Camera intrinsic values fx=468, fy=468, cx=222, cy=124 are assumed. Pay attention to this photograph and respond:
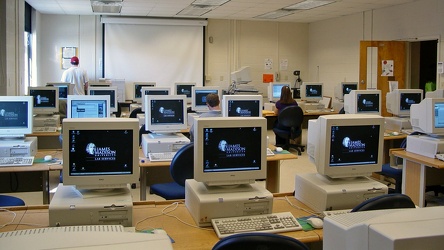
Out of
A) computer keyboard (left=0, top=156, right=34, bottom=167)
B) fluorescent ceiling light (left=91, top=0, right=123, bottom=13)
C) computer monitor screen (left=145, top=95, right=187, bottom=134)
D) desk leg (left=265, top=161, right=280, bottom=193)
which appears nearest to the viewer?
computer keyboard (left=0, top=156, right=34, bottom=167)

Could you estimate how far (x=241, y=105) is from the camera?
5.70 metres

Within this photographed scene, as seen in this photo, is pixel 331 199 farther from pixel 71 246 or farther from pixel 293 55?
pixel 293 55

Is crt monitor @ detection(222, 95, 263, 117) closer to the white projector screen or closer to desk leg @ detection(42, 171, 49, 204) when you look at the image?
desk leg @ detection(42, 171, 49, 204)

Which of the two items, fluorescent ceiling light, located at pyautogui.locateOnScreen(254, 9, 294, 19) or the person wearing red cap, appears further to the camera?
fluorescent ceiling light, located at pyautogui.locateOnScreen(254, 9, 294, 19)

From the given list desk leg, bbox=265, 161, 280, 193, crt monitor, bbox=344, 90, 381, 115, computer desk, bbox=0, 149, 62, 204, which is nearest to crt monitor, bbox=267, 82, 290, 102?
crt monitor, bbox=344, 90, 381, 115

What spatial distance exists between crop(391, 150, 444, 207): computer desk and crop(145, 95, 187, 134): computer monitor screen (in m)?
2.22

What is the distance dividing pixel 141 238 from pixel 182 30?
10.9 metres

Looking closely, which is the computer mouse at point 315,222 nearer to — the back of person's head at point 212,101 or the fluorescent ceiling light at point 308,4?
the back of person's head at point 212,101

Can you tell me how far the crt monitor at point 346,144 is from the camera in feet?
9.57

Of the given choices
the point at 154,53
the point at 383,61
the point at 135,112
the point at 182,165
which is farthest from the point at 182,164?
the point at 154,53

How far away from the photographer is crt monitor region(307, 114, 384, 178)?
9.57 ft

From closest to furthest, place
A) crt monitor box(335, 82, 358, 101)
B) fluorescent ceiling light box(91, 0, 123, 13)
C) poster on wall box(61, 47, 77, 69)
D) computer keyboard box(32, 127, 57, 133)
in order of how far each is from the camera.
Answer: computer keyboard box(32, 127, 57, 133)
fluorescent ceiling light box(91, 0, 123, 13)
crt monitor box(335, 82, 358, 101)
poster on wall box(61, 47, 77, 69)

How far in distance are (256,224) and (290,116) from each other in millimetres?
5293

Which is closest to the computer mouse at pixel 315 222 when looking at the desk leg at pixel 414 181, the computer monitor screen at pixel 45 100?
the desk leg at pixel 414 181
